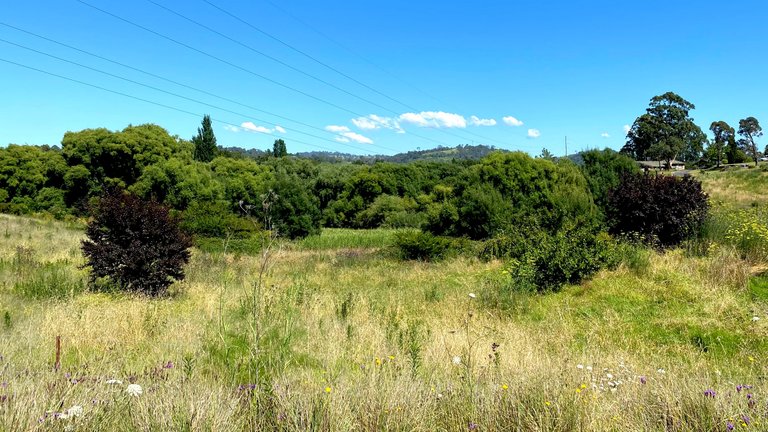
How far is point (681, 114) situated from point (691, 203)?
68600mm

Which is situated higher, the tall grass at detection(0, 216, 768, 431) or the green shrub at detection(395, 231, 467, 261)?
the tall grass at detection(0, 216, 768, 431)

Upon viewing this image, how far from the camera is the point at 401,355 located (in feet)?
15.0

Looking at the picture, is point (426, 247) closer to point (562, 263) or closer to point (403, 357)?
point (562, 263)

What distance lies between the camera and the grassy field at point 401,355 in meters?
2.71

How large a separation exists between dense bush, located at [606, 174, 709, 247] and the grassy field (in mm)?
1781

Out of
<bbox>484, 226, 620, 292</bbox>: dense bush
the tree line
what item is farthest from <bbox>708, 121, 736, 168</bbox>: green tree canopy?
<bbox>484, 226, 620, 292</bbox>: dense bush

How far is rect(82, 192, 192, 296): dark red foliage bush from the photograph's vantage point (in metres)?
9.12

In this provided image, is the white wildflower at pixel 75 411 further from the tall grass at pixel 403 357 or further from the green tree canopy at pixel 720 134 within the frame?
the green tree canopy at pixel 720 134

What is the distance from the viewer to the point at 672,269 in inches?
380

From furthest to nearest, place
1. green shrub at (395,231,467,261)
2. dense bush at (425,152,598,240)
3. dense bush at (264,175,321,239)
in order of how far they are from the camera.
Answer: dense bush at (264,175,321,239) → dense bush at (425,152,598,240) → green shrub at (395,231,467,261)

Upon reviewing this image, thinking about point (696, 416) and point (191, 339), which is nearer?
point (696, 416)

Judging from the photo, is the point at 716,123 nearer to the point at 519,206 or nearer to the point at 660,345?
the point at 519,206

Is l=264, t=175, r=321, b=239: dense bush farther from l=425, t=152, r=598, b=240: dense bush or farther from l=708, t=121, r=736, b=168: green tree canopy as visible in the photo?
l=708, t=121, r=736, b=168: green tree canopy

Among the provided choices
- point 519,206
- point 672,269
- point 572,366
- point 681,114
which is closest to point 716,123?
point 681,114
